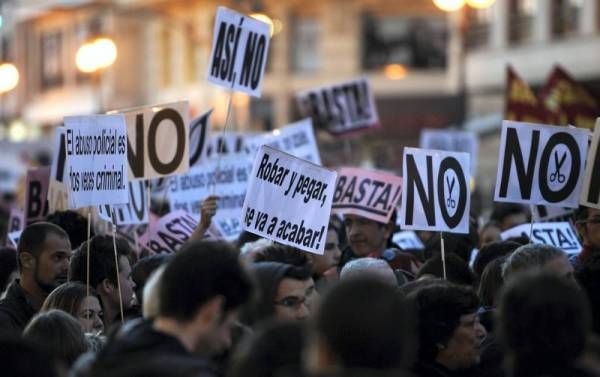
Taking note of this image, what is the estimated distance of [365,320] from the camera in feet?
14.4

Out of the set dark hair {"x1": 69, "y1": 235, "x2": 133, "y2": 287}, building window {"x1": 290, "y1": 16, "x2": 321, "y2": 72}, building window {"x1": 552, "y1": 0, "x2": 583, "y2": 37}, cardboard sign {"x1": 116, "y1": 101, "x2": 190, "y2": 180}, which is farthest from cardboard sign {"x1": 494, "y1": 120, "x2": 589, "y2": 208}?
building window {"x1": 290, "y1": 16, "x2": 321, "y2": 72}

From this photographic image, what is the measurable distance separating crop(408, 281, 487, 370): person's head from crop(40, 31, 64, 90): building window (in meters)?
63.7

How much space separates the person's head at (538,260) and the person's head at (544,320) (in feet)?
8.17

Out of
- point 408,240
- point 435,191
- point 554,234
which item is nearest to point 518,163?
point 435,191

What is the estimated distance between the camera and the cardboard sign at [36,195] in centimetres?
1252

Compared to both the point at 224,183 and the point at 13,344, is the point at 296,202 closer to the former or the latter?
the point at 224,183

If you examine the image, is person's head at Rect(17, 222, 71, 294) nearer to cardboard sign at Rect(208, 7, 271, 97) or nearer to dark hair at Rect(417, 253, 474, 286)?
dark hair at Rect(417, 253, 474, 286)

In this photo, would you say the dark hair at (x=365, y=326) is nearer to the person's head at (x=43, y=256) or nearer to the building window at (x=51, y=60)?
the person's head at (x=43, y=256)

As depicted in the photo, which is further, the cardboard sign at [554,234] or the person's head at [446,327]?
the cardboard sign at [554,234]

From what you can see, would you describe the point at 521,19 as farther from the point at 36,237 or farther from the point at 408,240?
the point at 36,237

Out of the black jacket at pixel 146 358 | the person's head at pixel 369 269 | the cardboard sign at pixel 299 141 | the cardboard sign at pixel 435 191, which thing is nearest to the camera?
the black jacket at pixel 146 358

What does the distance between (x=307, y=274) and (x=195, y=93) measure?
4651 centimetres

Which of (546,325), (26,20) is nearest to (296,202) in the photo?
(546,325)

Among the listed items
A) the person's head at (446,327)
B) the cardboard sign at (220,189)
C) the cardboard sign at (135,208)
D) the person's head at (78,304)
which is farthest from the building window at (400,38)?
the person's head at (446,327)
